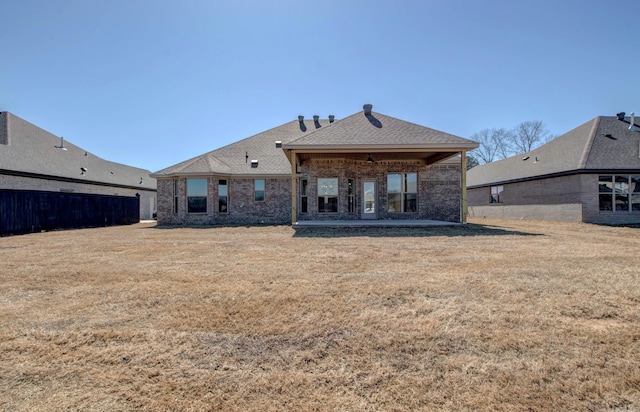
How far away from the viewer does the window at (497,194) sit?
22.0 meters

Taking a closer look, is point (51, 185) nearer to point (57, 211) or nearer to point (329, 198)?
point (57, 211)

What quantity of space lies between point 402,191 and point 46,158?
2024cm

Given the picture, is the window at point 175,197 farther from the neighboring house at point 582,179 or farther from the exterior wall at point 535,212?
the exterior wall at point 535,212

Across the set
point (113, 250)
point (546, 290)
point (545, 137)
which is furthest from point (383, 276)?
point (545, 137)

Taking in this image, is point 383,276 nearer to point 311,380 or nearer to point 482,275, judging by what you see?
point 482,275

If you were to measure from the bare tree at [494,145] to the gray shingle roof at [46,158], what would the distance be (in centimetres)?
4592

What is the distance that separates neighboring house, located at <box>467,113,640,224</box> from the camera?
1530cm

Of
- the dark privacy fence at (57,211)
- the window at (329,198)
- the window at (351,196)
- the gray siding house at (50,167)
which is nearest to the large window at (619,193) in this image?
the window at (351,196)

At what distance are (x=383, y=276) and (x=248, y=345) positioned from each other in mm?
2750

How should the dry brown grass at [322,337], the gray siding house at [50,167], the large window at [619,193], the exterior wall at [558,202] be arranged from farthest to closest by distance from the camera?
the large window at [619,193] → the exterior wall at [558,202] → the gray siding house at [50,167] → the dry brown grass at [322,337]

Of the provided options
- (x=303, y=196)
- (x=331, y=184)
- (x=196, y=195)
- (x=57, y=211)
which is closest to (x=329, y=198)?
(x=331, y=184)

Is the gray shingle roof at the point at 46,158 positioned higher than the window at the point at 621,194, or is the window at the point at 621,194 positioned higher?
the gray shingle roof at the point at 46,158

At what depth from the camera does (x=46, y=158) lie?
17.7 m

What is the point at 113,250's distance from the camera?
793cm
